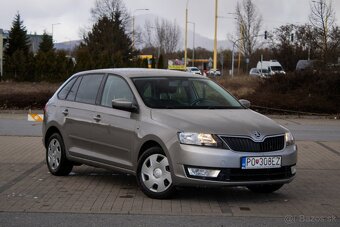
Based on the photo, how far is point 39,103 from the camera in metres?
25.0

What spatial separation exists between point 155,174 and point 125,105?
987 mm

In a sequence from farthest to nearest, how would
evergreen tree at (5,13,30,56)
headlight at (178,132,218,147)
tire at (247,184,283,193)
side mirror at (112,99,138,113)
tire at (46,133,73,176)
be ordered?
evergreen tree at (5,13,30,56) → tire at (46,133,73,176) → tire at (247,184,283,193) → side mirror at (112,99,138,113) → headlight at (178,132,218,147)

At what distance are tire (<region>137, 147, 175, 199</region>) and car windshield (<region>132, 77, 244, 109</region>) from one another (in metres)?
0.69

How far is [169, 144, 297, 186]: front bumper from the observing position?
271 inches

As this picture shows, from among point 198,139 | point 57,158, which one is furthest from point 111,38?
point 198,139

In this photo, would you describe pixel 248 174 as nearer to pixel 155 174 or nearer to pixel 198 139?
pixel 198 139

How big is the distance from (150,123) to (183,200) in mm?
1021

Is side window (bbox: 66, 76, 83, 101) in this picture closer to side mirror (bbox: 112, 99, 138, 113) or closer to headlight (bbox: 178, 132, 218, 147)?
side mirror (bbox: 112, 99, 138, 113)

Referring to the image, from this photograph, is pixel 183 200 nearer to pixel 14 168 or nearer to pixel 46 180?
pixel 46 180

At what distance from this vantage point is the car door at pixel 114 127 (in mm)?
7785

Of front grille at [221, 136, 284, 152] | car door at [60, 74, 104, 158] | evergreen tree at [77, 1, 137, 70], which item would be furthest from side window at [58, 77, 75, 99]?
evergreen tree at [77, 1, 137, 70]

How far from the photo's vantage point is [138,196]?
765 centimetres

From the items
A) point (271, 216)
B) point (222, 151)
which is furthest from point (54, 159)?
point (271, 216)

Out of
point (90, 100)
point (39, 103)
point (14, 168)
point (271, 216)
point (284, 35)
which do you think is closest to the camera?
point (271, 216)
